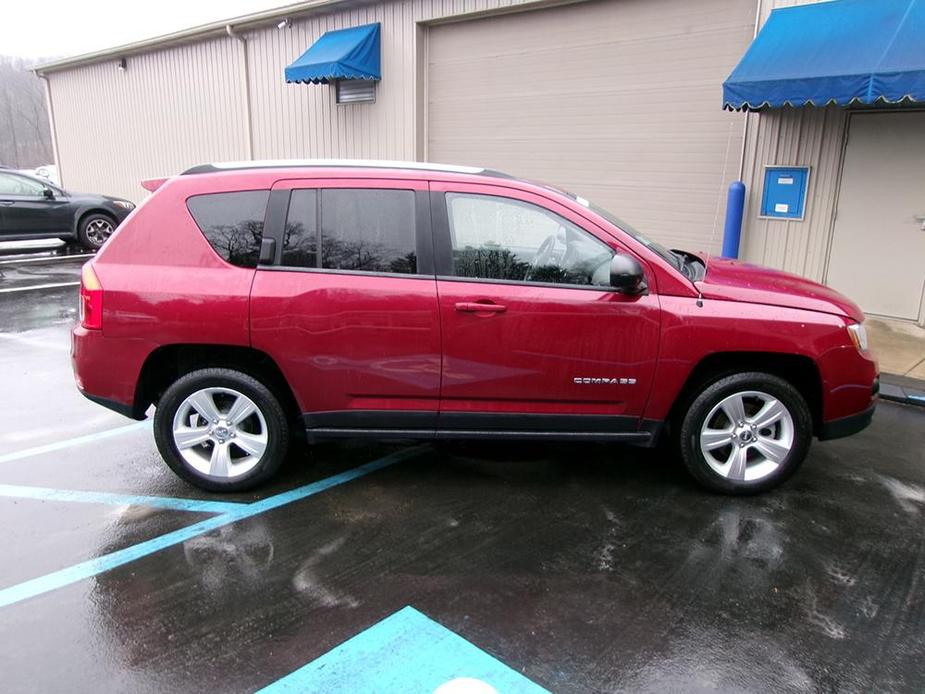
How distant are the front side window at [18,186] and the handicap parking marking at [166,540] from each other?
12324 mm

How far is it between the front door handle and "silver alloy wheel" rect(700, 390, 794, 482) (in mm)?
1361

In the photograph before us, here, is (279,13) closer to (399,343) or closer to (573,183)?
(573,183)

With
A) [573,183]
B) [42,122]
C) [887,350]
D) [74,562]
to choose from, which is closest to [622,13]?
[573,183]

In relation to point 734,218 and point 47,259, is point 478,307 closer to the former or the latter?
point 734,218

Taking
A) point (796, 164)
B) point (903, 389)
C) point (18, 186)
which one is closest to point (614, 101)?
point (796, 164)

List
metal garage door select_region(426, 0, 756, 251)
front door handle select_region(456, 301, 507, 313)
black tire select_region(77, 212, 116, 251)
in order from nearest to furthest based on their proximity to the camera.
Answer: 1. front door handle select_region(456, 301, 507, 313)
2. metal garage door select_region(426, 0, 756, 251)
3. black tire select_region(77, 212, 116, 251)

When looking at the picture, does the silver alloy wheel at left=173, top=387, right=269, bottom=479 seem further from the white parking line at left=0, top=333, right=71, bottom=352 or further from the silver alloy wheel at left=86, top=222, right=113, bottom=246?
the silver alloy wheel at left=86, top=222, right=113, bottom=246

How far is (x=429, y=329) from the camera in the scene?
3.78 meters

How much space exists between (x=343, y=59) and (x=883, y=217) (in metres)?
8.63

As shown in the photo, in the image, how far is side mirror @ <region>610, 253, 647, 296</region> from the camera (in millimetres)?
3645

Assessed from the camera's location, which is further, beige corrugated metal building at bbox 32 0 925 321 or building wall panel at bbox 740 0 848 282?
beige corrugated metal building at bbox 32 0 925 321

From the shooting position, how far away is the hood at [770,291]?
12.6 ft

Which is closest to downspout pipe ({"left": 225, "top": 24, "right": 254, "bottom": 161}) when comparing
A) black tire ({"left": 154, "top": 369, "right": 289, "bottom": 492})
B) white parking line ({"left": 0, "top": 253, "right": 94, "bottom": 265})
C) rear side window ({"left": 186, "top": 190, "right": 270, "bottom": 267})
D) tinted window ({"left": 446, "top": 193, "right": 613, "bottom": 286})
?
white parking line ({"left": 0, "top": 253, "right": 94, "bottom": 265})

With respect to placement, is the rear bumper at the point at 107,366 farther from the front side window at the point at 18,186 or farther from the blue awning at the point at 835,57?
the front side window at the point at 18,186
